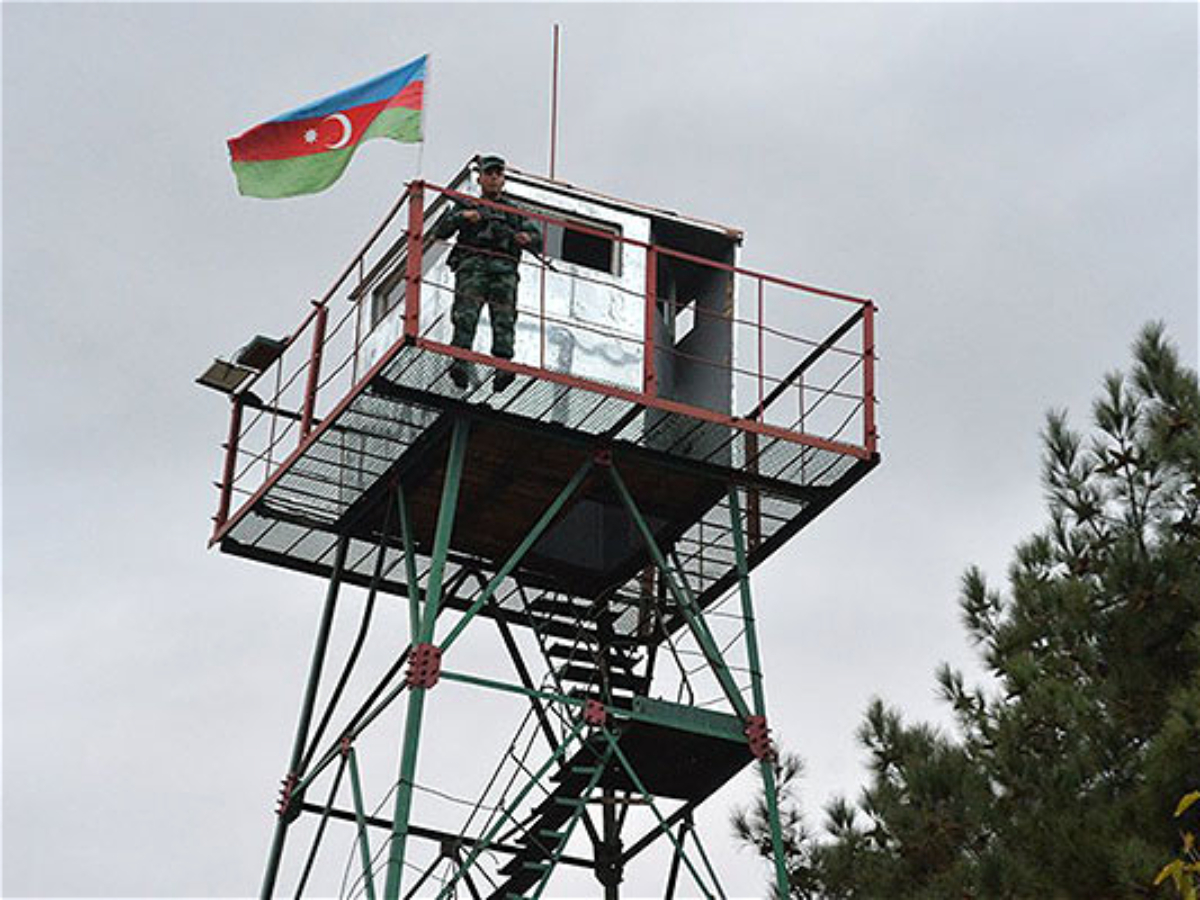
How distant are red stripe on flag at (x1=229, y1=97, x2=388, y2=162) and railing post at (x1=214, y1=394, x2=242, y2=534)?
2.43m

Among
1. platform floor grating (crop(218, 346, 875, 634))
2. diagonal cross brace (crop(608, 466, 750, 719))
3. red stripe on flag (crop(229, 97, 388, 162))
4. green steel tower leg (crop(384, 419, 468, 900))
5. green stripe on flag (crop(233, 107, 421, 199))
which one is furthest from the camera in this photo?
red stripe on flag (crop(229, 97, 388, 162))

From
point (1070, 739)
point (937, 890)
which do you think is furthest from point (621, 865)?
point (1070, 739)

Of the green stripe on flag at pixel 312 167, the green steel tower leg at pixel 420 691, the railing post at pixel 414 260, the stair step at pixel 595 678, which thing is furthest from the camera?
the stair step at pixel 595 678

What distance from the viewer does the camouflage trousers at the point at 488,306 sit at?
61.8 ft

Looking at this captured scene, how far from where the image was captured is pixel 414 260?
1838cm

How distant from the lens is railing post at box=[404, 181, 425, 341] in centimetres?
1817

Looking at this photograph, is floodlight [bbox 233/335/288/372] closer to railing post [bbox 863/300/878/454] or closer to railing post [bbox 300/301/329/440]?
railing post [bbox 300/301/329/440]

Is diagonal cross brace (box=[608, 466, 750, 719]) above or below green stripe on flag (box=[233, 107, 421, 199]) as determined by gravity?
below

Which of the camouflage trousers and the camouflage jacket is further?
the camouflage jacket

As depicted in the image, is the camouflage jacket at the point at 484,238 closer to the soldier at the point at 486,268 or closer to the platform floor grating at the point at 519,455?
the soldier at the point at 486,268

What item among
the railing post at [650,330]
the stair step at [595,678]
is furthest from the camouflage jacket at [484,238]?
the stair step at [595,678]

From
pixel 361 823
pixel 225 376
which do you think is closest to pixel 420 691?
pixel 361 823

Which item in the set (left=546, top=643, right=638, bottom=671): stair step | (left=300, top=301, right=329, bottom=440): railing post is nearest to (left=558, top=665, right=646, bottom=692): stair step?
(left=546, top=643, right=638, bottom=671): stair step

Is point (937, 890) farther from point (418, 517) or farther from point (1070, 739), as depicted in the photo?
point (418, 517)
